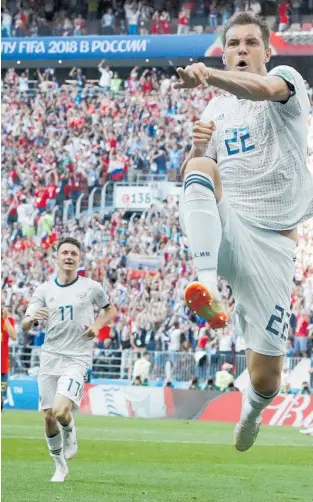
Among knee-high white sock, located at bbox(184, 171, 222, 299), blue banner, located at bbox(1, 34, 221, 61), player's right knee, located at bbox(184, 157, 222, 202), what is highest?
blue banner, located at bbox(1, 34, 221, 61)

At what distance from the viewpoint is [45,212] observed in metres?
34.3

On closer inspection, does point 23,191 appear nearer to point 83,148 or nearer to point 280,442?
point 83,148

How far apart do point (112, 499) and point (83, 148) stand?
87.2ft

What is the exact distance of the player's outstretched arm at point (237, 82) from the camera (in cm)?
567

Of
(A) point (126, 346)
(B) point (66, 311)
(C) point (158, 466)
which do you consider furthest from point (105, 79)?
(B) point (66, 311)

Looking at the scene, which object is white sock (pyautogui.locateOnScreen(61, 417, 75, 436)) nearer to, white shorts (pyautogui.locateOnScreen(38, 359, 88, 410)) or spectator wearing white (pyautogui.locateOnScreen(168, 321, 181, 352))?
white shorts (pyautogui.locateOnScreen(38, 359, 88, 410))

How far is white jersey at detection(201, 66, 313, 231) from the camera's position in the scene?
24.0 feet

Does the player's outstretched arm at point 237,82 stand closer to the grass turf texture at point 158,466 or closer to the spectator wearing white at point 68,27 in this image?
the grass turf texture at point 158,466

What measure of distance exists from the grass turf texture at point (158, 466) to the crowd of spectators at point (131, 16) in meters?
18.6

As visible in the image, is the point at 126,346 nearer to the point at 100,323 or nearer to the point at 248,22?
the point at 100,323

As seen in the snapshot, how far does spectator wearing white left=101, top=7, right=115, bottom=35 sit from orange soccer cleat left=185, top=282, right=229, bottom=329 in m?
35.1

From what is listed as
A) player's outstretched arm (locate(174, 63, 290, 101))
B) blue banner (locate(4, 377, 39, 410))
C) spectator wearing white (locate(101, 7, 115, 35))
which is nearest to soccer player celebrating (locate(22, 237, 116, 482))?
player's outstretched arm (locate(174, 63, 290, 101))

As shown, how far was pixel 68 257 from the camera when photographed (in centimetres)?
1265

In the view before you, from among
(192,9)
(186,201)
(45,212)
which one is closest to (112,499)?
(186,201)
